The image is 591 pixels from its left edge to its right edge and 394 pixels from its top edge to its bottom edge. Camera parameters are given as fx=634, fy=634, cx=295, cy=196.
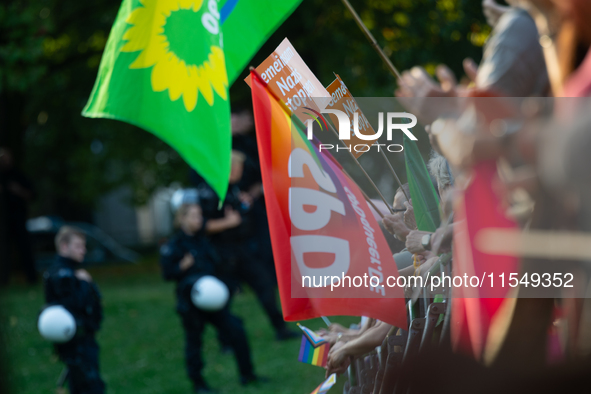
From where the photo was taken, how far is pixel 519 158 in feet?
4.26

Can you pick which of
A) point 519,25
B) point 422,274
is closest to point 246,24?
point 422,274

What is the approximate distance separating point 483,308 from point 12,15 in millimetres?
9162

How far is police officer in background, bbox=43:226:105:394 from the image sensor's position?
412cm

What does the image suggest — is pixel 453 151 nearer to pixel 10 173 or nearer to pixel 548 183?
pixel 548 183

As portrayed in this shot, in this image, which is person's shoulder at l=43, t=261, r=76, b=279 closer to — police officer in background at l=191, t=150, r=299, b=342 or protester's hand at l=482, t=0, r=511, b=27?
police officer in background at l=191, t=150, r=299, b=342

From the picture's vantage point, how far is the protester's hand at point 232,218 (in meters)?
5.77

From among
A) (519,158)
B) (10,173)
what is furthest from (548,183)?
(10,173)

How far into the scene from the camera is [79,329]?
13.5 feet

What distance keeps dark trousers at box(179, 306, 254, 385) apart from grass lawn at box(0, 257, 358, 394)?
0.54 ft

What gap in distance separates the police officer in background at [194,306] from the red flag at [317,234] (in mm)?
2790

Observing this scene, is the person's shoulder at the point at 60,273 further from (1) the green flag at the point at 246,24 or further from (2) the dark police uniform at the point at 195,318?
(1) the green flag at the point at 246,24

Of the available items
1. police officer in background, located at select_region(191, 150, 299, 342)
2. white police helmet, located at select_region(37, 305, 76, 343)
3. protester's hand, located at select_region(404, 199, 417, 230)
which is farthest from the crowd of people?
police officer in background, located at select_region(191, 150, 299, 342)

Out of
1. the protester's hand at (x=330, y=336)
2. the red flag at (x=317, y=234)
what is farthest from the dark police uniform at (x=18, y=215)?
the red flag at (x=317, y=234)

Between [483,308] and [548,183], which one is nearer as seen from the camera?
[548,183]
